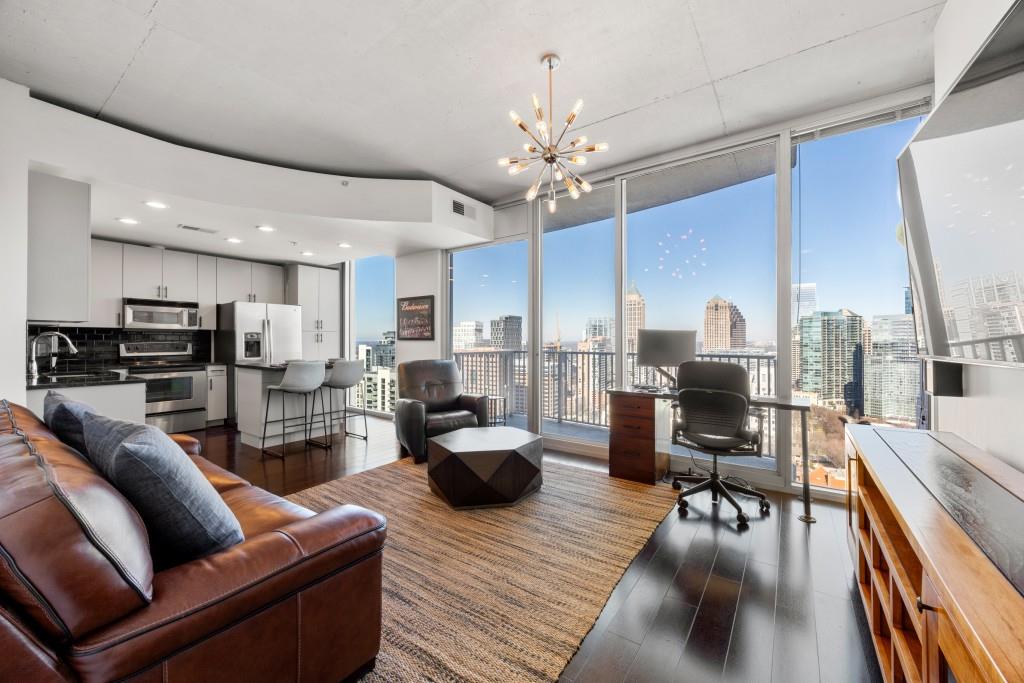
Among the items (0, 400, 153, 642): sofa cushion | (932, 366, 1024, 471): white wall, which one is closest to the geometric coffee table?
(0, 400, 153, 642): sofa cushion

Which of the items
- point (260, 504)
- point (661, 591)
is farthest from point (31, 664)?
point (661, 591)

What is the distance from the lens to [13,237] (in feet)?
8.45

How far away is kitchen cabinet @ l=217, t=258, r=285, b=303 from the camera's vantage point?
5.92m

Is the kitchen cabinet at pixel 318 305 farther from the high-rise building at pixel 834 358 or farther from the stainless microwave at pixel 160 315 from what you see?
the high-rise building at pixel 834 358

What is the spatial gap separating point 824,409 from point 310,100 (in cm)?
441

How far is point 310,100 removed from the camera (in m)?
2.99

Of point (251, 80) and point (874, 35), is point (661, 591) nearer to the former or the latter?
point (874, 35)

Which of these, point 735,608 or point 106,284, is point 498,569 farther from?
point 106,284

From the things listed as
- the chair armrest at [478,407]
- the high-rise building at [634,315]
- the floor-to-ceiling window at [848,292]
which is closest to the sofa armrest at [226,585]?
the chair armrest at [478,407]

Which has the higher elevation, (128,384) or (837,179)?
(837,179)

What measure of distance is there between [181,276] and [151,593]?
592 centimetres

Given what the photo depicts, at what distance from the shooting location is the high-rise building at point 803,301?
10.5 ft

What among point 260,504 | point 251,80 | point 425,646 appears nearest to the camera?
point 425,646

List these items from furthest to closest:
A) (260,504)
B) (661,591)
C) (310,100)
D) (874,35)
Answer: (310,100), (874,35), (661,591), (260,504)
